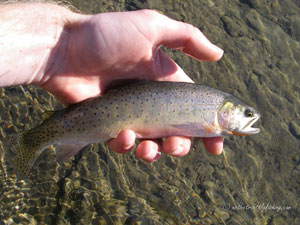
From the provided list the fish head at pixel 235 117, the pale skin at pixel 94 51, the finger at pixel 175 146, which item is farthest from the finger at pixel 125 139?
the fish head at pixel 235 117

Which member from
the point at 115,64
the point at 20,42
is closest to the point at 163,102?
the point at 115,64

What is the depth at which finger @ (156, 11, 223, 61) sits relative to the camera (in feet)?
11.6

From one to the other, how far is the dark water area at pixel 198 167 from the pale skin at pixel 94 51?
4.69 ft

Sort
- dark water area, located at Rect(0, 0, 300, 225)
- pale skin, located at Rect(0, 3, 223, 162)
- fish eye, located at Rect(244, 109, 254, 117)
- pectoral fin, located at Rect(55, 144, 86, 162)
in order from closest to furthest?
pale skin, located at Rect(0, 3, 223, 162) → pectoral fin, located at Rect(55, 144, 86, 162) → fish eye, located at Rect(244, 109, 254, 117) → dark water area, located at Rect(0, 0, 300, 225)

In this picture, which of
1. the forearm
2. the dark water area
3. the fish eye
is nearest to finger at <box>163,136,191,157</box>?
the fish eye

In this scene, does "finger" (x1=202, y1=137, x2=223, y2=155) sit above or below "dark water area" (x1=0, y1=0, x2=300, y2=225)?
above

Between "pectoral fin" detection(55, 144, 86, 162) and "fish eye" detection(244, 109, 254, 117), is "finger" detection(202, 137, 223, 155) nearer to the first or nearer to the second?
"fish eye" detection(244, 109, 254, 117)

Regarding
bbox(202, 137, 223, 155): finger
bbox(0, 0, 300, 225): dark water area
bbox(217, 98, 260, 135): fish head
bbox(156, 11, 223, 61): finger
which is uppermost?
bbox(156, 11, 223, 61): finger

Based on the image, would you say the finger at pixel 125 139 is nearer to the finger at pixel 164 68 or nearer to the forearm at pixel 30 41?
the finger at pixel 164 68

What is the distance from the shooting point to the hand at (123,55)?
3.56 meters

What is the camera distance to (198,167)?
540 cm

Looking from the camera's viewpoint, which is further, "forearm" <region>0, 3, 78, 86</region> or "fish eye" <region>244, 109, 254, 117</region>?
"fish eye" <region>244, 109, 254, 117</region>

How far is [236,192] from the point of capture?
207 inches

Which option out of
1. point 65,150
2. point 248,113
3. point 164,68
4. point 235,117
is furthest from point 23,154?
point 248,113
